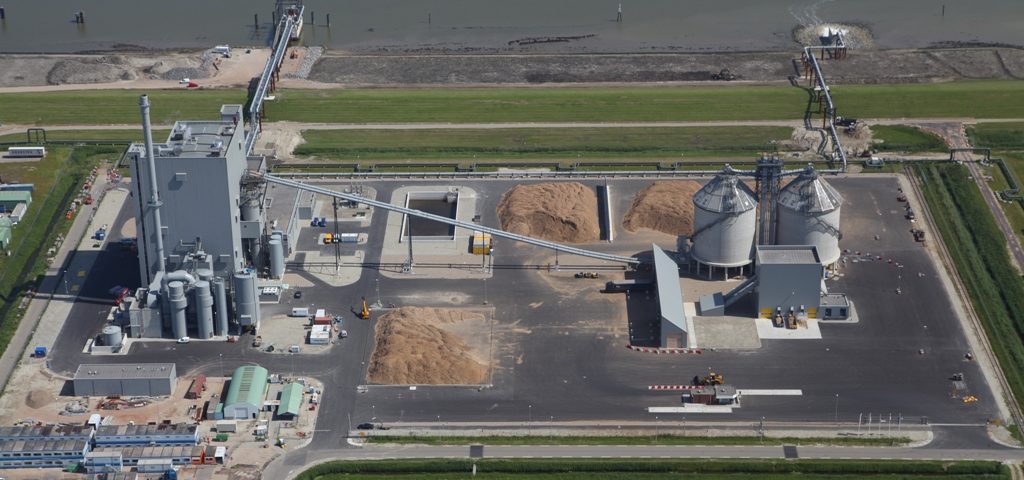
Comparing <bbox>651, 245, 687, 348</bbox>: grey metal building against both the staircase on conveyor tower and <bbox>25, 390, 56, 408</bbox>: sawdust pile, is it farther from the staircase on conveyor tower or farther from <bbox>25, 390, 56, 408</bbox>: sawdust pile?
<bbox>25, 390, 56, 408</bbox>: sawdust pile

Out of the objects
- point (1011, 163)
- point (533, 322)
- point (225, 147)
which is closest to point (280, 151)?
point (225, 147)

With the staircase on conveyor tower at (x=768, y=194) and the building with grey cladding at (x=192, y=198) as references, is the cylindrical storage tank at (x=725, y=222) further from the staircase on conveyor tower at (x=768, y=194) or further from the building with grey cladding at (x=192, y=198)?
the building with grey cladding at (x=192, y=198)

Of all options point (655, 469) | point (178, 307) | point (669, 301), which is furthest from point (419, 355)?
point (655, 469)

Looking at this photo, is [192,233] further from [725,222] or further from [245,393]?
[725,222]

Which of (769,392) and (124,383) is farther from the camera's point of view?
(769,392)

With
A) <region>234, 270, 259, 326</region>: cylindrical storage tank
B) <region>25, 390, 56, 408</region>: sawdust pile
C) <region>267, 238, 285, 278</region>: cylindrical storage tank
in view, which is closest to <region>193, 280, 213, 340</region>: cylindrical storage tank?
<region>234, 270, 259, 326</region>: cylindrical storage tank

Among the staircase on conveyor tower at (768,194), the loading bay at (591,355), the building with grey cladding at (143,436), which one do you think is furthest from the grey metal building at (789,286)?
the building with grey cladding at (143,436)

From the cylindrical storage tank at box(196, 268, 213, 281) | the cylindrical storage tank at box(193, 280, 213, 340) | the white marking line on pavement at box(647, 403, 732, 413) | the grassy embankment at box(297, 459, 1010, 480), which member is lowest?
the grassy embankment at box(297, 459, 1010, 480)

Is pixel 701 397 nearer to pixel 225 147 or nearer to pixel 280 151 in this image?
pixel 225 147
